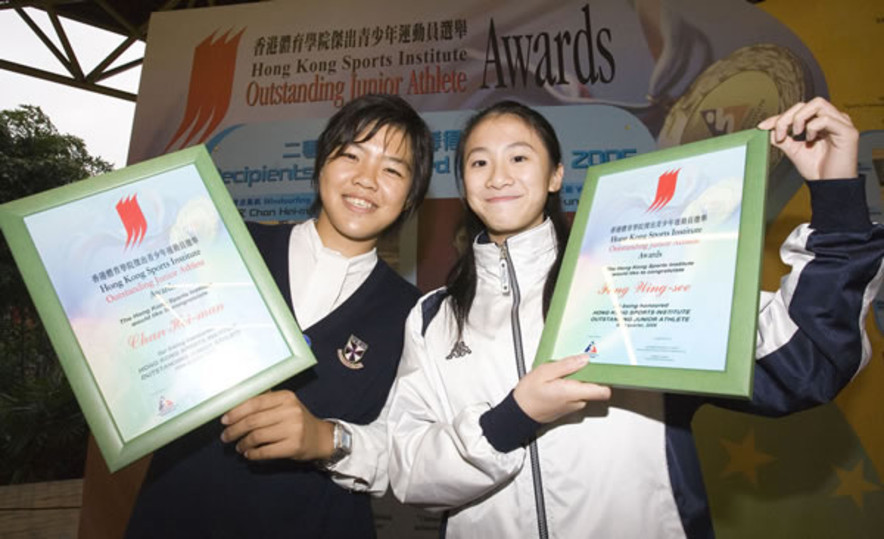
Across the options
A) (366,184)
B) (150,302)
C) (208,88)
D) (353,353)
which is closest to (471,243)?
(366,184)

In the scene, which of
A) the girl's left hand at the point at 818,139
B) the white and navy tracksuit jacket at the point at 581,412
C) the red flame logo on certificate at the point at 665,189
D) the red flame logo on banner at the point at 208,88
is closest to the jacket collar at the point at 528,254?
the white and navy tracksuit jacket at the point at 581,412

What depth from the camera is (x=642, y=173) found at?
3.40 ft

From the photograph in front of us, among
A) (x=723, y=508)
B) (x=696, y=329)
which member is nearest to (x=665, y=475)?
(x=696, y=329)

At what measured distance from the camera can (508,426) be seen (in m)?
0.98

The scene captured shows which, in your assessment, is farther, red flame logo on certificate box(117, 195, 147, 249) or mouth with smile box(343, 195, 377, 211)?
mouth with smile box(343, 195, 377, 211)

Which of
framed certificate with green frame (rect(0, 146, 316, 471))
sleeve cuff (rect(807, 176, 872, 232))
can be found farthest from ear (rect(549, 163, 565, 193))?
framed certificate with green frame (rect(0, 146, 316, 471))

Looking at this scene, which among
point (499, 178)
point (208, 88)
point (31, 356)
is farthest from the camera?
point (31, 356)

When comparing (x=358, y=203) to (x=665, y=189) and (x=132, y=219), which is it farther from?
(x=665, y=189)

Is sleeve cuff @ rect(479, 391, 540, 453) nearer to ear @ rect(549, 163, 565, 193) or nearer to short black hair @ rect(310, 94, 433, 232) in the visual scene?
ear @ rect(549, 163, 565, 193)

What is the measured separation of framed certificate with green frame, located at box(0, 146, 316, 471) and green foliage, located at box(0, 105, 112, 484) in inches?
137

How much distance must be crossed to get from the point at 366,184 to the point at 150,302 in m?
0.63

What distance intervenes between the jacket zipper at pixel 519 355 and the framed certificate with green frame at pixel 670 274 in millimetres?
160

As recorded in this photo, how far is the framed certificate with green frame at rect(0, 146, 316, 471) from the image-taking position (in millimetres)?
949

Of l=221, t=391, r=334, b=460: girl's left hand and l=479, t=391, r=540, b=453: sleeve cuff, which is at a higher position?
l=221, t=391, r=334, b=460: girl's left hand
